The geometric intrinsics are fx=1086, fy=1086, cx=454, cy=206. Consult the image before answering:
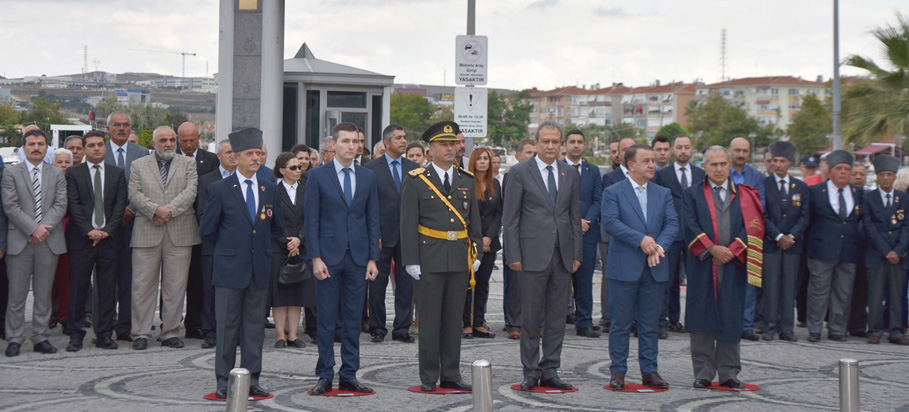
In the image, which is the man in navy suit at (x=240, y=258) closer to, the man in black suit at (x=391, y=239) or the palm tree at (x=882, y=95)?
the man in black suit at (x=391, y=239)

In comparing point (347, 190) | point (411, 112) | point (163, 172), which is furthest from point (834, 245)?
point (411, 112)

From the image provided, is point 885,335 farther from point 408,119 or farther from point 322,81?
point 408,119

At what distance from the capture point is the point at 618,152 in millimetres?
13656

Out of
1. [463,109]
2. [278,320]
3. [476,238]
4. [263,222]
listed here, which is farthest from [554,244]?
[463,109]

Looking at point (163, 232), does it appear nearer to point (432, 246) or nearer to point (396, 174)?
point (396, 174)

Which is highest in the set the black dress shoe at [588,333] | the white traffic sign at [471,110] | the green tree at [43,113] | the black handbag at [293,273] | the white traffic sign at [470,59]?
the green tree at [43,113]

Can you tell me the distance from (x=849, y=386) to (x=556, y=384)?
3019mm

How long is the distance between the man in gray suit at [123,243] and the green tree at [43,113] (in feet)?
231

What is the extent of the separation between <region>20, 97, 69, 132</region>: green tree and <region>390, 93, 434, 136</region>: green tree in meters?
67.0

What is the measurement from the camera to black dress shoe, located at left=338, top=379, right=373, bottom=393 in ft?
27.9

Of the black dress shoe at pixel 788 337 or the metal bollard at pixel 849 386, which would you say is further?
the black dress shoe at pixel 788 337

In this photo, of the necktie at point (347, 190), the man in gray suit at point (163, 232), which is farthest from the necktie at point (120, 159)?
the necktie at point (347, 190)

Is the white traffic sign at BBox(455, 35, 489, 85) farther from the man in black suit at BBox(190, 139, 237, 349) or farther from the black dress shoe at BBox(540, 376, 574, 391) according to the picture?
the black dress shoe at BBox(540, 376, 574, 391)

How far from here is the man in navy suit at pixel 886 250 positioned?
12.3 m
